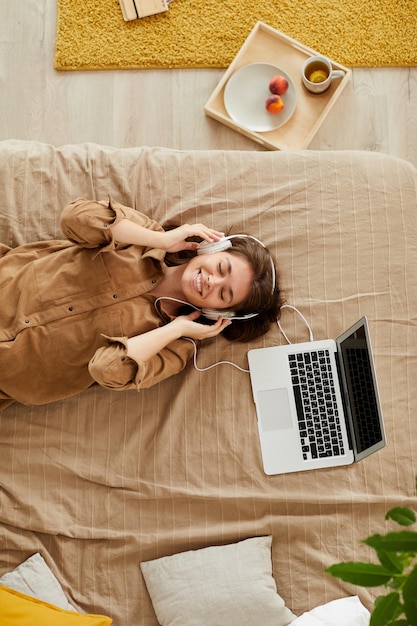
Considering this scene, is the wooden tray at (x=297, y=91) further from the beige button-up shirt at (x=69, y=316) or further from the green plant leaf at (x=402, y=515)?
the green plant leaf at (x=402, y=515)

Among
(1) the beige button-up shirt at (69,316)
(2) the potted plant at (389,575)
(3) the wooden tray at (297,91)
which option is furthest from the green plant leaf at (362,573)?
(3) the wooden tray at (297,91)

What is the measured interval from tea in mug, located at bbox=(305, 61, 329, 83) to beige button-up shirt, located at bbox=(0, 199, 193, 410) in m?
0.98

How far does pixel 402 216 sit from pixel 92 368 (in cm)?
107

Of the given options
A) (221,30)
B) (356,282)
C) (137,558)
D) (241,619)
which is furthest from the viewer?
(221,30)

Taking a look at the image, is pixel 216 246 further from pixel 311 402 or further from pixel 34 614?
pixel 34 614

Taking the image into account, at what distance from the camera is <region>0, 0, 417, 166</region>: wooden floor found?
238 cm

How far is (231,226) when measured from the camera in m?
1.90

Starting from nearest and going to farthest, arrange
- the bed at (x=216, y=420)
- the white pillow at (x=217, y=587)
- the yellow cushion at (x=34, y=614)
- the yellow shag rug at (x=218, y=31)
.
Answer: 1. the yellow cushion at (x=34, y=614)
2. the white pillow at (x=217, y=587)
3. the bed at (x=216, y=420)
4. the yellow shag rug at (x=218, y=31)

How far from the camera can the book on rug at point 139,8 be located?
2369 millimetres

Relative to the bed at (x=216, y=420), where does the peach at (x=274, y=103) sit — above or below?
above

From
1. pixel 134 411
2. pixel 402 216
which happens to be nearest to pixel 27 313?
pixel 134 411

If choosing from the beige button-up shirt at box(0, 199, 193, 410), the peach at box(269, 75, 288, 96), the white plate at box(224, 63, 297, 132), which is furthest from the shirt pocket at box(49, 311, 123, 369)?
the peach at box(269, 75, 288, 96)

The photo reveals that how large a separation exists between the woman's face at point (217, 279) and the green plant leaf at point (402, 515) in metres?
1.08

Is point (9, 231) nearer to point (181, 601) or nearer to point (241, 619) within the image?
point (181, 601)
